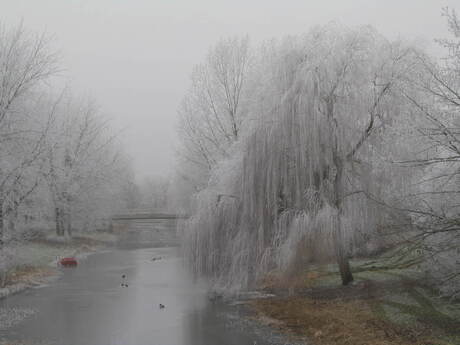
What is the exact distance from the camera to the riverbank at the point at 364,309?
1080 cm

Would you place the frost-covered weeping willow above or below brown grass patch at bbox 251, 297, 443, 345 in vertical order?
above

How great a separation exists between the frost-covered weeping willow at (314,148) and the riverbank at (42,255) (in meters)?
8.44

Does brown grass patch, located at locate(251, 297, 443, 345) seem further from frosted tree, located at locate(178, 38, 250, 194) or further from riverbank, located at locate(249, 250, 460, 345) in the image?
frosted tree, located at locate(178, 38, 250, 194)

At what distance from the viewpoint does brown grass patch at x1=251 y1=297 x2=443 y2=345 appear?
34.9 feet

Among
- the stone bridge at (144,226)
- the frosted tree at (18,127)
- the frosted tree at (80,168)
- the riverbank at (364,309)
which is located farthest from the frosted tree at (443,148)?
the stone bridge at (144,226)

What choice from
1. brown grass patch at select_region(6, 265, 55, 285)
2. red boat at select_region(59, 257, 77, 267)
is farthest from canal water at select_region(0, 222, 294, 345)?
red boat at select_region(59, 257, 77, 267)

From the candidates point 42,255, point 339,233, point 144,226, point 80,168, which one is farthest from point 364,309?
point 144,226

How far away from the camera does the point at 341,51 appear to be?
15469mm

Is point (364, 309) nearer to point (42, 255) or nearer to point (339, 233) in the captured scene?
point (339, 233)

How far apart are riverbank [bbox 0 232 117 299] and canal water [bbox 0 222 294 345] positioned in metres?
0.85

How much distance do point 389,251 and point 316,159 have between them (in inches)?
299

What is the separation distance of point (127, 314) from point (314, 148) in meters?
7.34

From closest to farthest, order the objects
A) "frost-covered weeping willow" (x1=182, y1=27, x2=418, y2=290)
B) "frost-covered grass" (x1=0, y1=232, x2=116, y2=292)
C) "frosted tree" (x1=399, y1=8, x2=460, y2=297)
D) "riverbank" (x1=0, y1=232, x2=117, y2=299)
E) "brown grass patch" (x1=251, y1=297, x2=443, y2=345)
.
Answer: "frosted tree" (x1=399, y1=8, x2=460, y2=297) → "brown grass patch" (x1=251, y1=297, x2=443, y2=345) → "frost-covered weeping willow" (x1=182, y1=27, x2=418, y2=290) → "frost-covered grass" (x1=0, y1=232, x2=116, y2=292) → "riverbank" (x1=0, y1=232, x2=117, y2=299)

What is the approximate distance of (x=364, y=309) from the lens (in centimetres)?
1310
